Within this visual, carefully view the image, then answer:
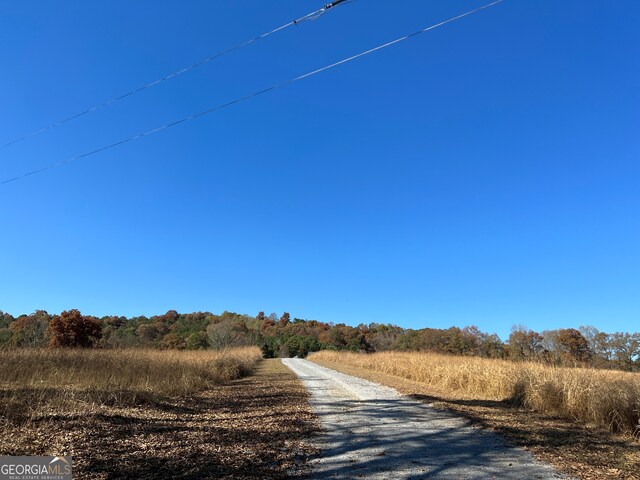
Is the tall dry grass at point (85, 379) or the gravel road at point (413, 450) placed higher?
the tall dry grass at point (85, 379)

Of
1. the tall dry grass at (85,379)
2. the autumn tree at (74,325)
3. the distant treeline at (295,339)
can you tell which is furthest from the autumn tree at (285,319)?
the tall dry grass at (85,379)

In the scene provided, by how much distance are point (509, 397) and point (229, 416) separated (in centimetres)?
823

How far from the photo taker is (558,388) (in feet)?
32.0

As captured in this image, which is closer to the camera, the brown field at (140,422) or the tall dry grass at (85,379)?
the brown field at (140,422)

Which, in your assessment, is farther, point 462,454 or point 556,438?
point 556,438

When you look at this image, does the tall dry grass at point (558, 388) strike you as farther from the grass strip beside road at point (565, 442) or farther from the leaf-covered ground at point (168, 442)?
the leaf-covered ground at point (168, 442)

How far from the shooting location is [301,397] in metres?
12.5

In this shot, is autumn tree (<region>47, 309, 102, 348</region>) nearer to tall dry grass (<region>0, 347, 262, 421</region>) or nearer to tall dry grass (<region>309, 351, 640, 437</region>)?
tall dry grass (<region>0, 347, 262, 421</region>)

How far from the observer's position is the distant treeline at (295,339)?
1359 cm

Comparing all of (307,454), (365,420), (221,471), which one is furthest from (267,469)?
(365,420)

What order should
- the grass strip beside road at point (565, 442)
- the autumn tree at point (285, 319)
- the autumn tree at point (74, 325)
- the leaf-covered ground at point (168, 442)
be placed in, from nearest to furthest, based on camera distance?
1. the leaf-covered ground at point (168, 442)
2. the grass strip beside road at point (565, 442)
3. the autumn tree at point (74, 325)
4. the autumn tree at point (285, 319)

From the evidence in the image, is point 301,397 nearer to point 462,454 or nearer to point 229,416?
point 229,416

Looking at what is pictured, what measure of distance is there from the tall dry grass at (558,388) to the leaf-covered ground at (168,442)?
19.6 ft

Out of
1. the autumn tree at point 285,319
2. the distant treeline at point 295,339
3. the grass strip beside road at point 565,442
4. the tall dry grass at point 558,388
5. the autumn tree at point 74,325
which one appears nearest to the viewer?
the grass strip beside road at point 565,442
